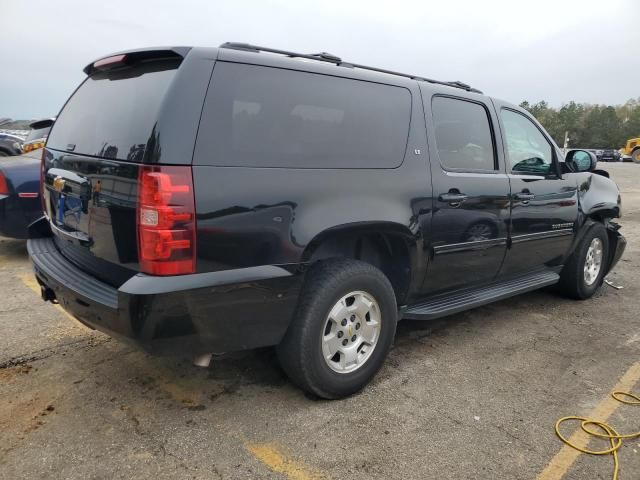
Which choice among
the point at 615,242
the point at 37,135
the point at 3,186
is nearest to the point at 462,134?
the point at 615,242

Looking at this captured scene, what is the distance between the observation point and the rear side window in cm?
236

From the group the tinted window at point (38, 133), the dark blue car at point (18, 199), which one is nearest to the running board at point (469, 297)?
the dark blue car at point (18, 199)

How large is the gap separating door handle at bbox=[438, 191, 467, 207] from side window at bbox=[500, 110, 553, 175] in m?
0.81

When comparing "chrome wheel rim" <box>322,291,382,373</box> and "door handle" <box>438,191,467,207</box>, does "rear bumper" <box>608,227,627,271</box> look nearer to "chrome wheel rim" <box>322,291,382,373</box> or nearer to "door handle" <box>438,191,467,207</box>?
"door handle" <box>438,191,467,207</box>

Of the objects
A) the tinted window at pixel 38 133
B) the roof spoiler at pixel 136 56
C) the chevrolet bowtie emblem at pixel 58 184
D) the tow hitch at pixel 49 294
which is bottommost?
the tow hitch at pixel 49 294

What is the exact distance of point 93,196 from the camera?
8.05 feet

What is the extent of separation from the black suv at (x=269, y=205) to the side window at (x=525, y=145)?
320 mm

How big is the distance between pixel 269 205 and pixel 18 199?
4258 mm

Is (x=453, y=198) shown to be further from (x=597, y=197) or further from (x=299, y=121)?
(x=597, y=197)

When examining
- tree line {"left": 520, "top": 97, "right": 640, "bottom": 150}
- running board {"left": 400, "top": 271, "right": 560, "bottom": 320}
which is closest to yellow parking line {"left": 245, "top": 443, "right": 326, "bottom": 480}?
running board {"left": 400, "top": 271, "right": 560, "bottom": 320}

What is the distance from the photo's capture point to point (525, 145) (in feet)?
13.8

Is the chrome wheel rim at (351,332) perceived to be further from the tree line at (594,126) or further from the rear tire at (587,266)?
the tree line at (594,126)

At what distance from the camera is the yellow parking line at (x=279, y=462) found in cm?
227

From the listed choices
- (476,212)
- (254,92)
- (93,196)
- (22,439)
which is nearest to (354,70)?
(254,92)
